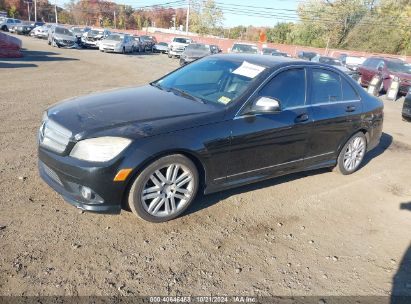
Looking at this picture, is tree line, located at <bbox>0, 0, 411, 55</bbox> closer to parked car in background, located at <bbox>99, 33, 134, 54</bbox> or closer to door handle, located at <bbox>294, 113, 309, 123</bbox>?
parked car in background, located at <bbox>99, 33, 134, 54</bbox>

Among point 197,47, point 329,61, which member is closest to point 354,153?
point 329,61

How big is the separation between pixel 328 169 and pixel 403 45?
49.4 meters

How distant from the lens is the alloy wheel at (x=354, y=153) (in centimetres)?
545

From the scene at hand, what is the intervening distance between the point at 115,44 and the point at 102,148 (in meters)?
26.4

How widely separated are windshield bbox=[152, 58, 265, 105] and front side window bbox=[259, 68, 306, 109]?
21 cm

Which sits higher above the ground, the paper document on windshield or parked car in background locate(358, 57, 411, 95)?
the paper document on windshield

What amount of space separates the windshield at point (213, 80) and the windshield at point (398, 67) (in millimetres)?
14858

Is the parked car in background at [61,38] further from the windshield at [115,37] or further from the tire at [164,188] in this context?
the tire at [164,188]

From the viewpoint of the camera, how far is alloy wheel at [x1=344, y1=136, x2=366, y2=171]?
5449mm

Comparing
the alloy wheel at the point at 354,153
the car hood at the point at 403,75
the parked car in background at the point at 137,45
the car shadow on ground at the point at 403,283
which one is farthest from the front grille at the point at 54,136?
the parked car in background at the point at 137,45

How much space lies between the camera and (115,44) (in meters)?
27.5

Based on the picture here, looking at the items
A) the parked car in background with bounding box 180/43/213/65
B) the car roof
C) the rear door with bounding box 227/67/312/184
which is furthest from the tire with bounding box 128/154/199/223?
the parked car in background with bounding box 180/43/213/65

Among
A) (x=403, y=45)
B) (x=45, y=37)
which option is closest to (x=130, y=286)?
(x=45, y=37)

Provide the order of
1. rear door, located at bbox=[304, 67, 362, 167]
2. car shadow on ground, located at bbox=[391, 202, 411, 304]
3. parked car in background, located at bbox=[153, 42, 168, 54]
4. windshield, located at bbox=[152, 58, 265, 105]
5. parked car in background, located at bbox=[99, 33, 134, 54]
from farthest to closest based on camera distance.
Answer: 1. parked car in background, located at bbox=[153, 42, 168, 54]
2. parked car in background, located at bbox=[99, 33, 134, 54]
3. rear door, located at bbox=[304, 67, 362, 167]
4. windshield, located at bbox=[152, 58, 265, 105]
5. car shadow on ground, located at bbox=[391, 202, 411, 304]
